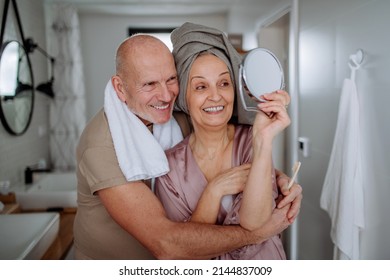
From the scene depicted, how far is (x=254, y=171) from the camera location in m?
0.58

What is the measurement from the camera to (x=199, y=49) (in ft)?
2.13

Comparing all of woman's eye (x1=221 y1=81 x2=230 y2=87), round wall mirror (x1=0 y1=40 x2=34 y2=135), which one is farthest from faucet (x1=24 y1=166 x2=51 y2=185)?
woman's eye (x1=221 y1=81 x2=230 y2=87)

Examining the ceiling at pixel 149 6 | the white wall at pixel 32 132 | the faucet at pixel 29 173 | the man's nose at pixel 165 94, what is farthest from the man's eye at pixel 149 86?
the faucet at pixel 29 173

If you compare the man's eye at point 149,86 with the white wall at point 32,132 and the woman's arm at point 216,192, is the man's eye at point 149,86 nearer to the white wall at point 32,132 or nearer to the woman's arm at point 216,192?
the woman's arm at point 216,192

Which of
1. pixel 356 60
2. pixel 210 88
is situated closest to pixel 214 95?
pixel 210 88

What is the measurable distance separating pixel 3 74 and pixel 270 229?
2.70ft

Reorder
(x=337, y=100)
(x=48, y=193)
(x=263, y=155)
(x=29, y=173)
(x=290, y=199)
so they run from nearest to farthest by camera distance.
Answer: (x=263, y=155), (x=290, y=199), (x=337, y=100), (x=29, y=173), (x=48, y=193)

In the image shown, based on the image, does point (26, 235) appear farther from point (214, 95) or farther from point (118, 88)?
point (214, 95)

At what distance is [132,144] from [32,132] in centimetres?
58

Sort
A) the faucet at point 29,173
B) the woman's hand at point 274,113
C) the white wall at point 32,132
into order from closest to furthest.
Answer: the woman's hand at point 274,113 → the white wall at point 32,132 → the faucet at point 29,173

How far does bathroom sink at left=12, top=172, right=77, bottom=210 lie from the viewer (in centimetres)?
125

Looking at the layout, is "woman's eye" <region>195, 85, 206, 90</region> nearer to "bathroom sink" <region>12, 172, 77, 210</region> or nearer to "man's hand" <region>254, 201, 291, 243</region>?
"man's hand" <region>254, 201, 291, 243</region>

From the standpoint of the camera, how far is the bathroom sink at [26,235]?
0.81 m

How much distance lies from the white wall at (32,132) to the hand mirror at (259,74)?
605 millimetres
